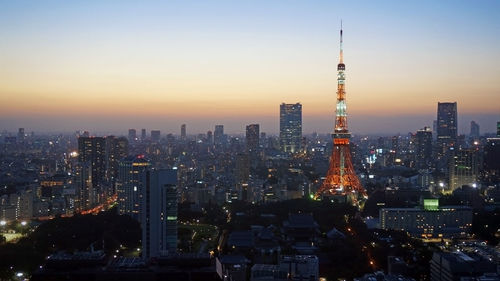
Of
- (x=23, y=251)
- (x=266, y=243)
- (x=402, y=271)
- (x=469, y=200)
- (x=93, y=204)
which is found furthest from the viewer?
(x=93, y=204)

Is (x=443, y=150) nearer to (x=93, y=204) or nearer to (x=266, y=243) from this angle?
(x=93, y=204)

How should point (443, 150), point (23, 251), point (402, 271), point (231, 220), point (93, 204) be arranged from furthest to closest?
point (443, 150), point (93, 204), point (231, 220), point (23, 251), point (402, 271)

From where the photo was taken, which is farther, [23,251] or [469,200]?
[469,200]

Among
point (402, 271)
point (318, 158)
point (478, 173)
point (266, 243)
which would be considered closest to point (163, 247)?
point (266, 243)

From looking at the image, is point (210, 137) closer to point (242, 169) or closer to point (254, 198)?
point (242, 169)

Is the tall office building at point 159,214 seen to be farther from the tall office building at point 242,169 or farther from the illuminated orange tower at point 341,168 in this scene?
the tall office building at point 242,169

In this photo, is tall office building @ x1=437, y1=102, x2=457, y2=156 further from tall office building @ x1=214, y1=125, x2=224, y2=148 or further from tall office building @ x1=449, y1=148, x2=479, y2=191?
tall office building @ x1=214, y1=125, x2=224, y2=148

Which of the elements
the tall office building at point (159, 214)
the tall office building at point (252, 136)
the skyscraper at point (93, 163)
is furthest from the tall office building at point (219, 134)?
the tall office building at point (159, 214)
